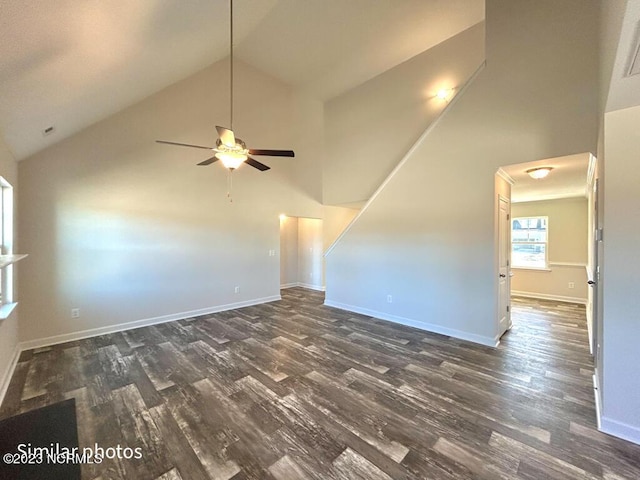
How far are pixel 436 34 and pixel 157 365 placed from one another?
657 cm

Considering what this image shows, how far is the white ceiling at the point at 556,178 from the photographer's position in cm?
327

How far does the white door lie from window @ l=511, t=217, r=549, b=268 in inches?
131

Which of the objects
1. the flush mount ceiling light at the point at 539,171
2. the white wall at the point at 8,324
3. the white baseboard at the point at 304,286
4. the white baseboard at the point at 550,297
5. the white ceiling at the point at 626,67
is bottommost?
the white baseboard at the point at 304,286

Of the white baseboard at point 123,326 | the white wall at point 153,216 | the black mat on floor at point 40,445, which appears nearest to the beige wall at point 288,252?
the white wall at point 153,216

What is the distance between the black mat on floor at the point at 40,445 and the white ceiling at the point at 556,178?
469 cm

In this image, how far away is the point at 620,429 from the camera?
205 cm

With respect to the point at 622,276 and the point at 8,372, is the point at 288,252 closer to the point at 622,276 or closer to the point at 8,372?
the point at 8,372

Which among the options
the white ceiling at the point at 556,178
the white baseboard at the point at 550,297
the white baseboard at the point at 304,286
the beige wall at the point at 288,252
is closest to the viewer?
the white ceiling at the point at 556,178

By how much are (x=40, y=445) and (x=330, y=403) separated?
1962mm

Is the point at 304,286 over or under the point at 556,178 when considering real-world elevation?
under

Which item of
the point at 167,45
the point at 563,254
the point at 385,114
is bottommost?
the point at 563,254

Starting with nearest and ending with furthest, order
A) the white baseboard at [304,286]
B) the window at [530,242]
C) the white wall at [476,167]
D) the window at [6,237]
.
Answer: the white wall at [476,167], the window at [6,237], the window at [530,242], the white baseboard at [304,286]

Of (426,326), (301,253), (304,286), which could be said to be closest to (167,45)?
(426,326)

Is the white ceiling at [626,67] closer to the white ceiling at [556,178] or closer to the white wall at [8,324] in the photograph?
the white ceiling at [556,178]
